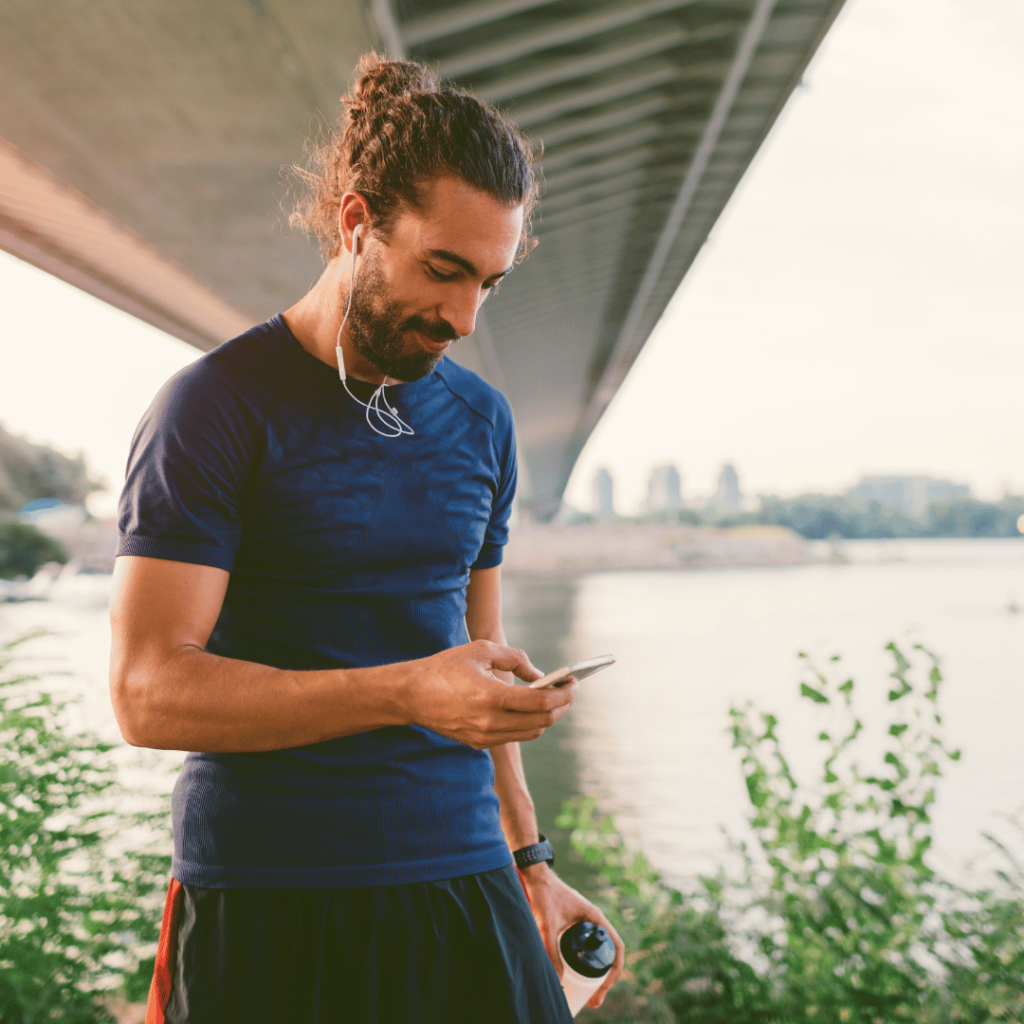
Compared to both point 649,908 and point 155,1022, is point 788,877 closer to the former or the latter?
point 649,908

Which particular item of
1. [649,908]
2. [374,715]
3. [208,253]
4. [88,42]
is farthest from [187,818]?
[208,253]

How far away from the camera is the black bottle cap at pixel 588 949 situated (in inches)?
59.1

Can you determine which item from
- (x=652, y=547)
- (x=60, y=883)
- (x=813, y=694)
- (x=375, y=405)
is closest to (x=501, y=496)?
(x=375, y=405)

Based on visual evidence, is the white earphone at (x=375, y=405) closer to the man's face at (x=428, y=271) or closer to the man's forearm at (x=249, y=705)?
the man's face at (x=428, y=271)

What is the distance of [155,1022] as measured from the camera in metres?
1.15

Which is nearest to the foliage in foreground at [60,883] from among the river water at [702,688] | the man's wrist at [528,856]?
the river water at [702,688]

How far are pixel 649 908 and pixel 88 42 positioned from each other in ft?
10.7

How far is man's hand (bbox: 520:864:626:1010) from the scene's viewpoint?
5.00 ft

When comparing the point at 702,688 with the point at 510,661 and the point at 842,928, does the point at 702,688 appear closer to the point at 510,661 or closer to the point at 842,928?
the point at 842,928

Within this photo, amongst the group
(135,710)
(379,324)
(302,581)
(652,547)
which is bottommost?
(135,710)

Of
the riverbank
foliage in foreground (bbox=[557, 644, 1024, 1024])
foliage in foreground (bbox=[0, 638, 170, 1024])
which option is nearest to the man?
foliage in foreground (bbox=[0, 638, 170, 1024])

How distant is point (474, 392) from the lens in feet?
4.82

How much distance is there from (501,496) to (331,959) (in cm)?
72

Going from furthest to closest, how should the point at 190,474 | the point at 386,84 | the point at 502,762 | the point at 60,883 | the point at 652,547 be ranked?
the point at 652,547, the point at 60,883, the point at 502,762, the point at 386,84, the point at 190,474
